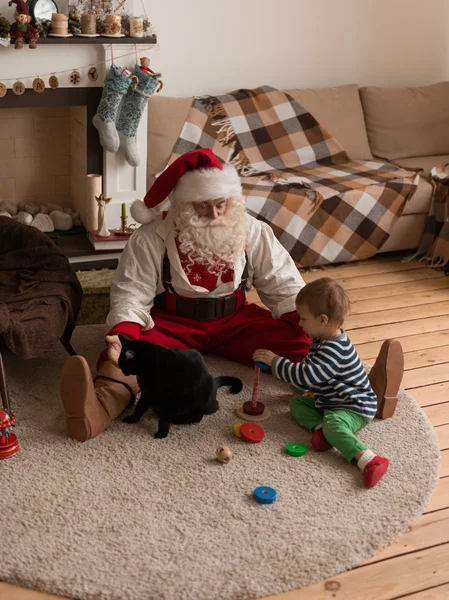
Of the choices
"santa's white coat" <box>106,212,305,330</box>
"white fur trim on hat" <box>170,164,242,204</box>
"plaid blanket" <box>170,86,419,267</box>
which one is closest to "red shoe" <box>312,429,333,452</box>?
"santa's white coat" <box>106,212,305,330</box>

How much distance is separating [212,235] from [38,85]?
1130mm

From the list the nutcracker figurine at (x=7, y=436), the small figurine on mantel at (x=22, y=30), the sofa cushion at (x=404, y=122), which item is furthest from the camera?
the sofa cushion at (x=404, y=122)

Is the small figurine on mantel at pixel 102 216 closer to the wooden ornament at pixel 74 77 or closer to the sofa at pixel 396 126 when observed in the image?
the wooden ornament at pixel 74 77

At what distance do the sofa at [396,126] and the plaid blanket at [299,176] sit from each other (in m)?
0.09

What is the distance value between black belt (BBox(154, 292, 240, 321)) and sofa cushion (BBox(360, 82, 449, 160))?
1942 millimetres

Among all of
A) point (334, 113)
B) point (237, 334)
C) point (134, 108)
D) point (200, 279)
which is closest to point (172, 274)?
point (200, 279)

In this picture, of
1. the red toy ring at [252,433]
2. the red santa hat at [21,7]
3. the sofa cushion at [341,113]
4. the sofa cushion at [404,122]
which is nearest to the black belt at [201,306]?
the red toy ring at [252,433]

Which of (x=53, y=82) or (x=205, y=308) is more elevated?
(x=53, y=82)

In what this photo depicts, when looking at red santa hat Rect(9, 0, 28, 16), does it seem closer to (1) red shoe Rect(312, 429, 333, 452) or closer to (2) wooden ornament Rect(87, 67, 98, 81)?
(2) wooden ornament Rect(87, 67, 98, 81)

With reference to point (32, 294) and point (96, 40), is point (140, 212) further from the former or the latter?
point (96, 40)

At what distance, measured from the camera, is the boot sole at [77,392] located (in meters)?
2.26

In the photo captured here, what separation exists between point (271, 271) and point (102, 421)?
836 millimetres

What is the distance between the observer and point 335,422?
2350mm

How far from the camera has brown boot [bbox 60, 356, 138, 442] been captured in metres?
2.27
